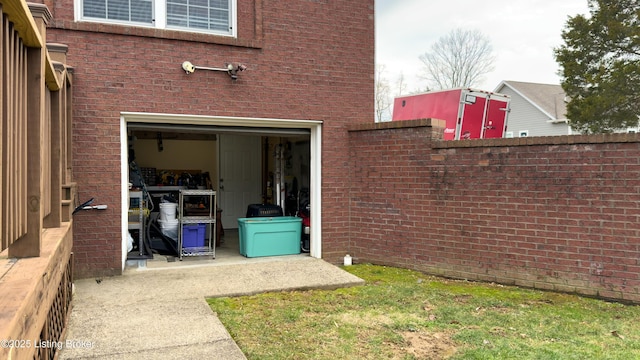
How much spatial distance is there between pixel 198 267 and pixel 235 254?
115 centimetres

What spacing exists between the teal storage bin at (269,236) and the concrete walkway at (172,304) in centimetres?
27

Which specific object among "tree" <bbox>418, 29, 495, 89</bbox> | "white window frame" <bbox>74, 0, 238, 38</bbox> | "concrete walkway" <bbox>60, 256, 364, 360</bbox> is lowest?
"concrete walkway" <bbox>60, 256, 364, 360</bbox>

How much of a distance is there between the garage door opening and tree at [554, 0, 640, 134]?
1152cm

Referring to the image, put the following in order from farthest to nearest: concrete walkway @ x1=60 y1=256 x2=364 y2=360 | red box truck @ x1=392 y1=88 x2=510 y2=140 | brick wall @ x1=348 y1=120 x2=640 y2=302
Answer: red box truck @ x1=392 y1=88 x2=510 y2=140
brick wall @ x1=348 y1=120 x2=640 y2=302
concrete walkway @ x1=60 y1=256 x2=364 y2=360

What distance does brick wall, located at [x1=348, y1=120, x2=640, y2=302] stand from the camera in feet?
17.9

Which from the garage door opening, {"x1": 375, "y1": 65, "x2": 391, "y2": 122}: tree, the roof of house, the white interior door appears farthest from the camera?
{"x1": 375, "y1": 65, "x2": 391, "y2": 122}: tree

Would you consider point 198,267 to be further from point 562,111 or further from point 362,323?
point 562,111

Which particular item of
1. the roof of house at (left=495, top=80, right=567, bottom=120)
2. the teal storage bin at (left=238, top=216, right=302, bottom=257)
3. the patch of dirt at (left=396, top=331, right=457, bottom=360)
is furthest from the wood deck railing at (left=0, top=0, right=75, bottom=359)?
the roof of house at (left=495, top=80, right=567, bottom=120)

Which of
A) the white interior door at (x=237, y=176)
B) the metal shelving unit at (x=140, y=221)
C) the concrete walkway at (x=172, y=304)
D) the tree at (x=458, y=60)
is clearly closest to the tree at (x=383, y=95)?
the tree at (x=458, y=60)

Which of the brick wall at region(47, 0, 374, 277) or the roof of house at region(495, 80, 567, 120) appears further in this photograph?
the roof of house at region(495, 80, 567, 120)

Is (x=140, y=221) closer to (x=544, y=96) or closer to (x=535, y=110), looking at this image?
(x=535, y=110)

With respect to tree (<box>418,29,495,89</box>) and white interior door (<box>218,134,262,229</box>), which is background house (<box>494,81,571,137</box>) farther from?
white interior door (<box>218,134,262,229</box>)

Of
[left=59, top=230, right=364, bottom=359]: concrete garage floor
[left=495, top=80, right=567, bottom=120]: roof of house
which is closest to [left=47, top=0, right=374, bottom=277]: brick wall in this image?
[left=59, top=230, right=364, bottom=359]: concrete garage floor

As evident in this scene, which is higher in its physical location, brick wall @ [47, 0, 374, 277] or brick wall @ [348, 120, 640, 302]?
brick wall @ [47, 0, 374, 277]
